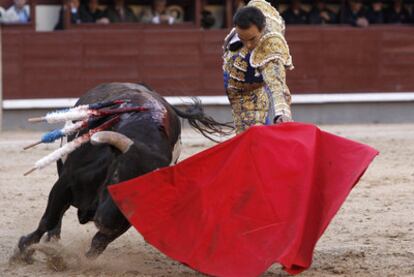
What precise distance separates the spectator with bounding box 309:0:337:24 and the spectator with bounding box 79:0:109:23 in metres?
2.31

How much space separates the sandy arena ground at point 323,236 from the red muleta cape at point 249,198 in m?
0.29

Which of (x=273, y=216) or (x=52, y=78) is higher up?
(x=273, y=216)

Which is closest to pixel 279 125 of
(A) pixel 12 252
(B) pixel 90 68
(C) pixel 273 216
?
(C) pixel 273 216

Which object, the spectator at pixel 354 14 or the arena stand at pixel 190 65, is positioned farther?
the spectator at pixel 354 14

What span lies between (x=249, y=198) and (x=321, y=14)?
748cm

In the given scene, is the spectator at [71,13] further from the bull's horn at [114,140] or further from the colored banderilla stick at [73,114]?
the bull's horn at [114,140]

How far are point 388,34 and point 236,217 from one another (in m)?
7.69

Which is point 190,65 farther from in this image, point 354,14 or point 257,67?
point 257,67

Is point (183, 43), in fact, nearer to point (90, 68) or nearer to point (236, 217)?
point (90, 68)

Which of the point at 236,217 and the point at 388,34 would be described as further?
the point at 388,34

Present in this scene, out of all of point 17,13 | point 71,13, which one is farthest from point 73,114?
point 71,13

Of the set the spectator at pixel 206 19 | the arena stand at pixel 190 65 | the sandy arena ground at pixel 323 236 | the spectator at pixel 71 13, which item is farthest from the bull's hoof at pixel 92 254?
the spectator at pixel 206 19

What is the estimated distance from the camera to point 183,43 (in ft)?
34.1

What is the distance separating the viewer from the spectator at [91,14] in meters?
10.2
